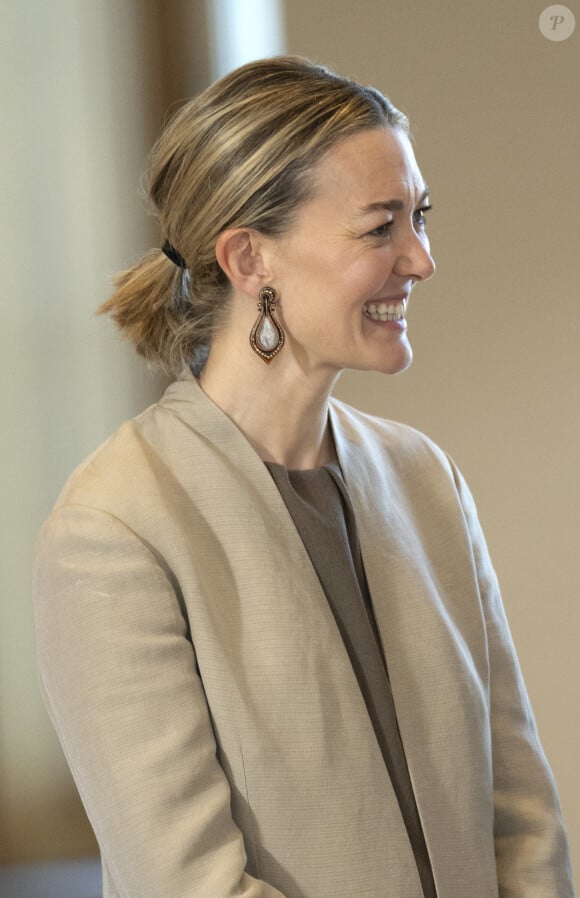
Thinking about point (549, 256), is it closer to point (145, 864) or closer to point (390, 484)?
point (390, 484)

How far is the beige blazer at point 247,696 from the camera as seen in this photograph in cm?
119

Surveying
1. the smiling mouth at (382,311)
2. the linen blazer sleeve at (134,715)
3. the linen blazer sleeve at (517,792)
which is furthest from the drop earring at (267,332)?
the linen blazer sleeve at (517,792)

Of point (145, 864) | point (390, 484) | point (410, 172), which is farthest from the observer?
point (390, 484)

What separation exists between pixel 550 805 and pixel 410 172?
0.83 m

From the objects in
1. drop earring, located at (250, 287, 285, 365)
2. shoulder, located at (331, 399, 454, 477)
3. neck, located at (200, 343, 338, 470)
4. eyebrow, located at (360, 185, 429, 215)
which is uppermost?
eyebrow, located at (360, 185, 429, 215)

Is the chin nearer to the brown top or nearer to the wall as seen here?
the brown top

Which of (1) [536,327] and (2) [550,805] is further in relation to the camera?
(1) [536,327]

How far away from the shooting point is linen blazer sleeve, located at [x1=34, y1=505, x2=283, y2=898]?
1172 millimetres

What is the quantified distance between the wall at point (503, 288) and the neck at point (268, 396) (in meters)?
0.75

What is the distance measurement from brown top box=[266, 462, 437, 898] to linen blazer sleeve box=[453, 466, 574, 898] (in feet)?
0.50

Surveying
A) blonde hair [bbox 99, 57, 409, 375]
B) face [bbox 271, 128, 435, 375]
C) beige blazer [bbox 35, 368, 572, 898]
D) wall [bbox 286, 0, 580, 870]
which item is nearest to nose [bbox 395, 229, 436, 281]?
face [bbox 271, 128, 435, 375]

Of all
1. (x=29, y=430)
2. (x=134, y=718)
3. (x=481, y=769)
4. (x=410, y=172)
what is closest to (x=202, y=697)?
(x=134, y=718)

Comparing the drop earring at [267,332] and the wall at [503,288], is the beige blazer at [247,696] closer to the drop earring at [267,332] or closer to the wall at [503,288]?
the drop earring at [267,332]

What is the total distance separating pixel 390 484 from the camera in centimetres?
153
